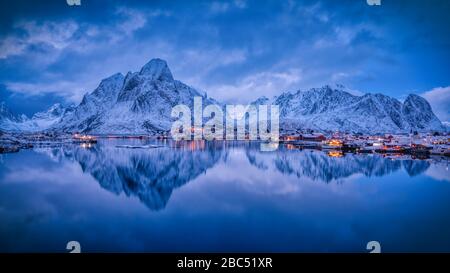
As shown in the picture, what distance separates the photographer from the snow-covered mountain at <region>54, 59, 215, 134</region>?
324 feet

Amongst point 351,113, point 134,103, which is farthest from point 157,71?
point 351,113

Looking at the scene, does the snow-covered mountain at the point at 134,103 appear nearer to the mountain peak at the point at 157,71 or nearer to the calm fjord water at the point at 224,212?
the mountain peak at the point at 157,71

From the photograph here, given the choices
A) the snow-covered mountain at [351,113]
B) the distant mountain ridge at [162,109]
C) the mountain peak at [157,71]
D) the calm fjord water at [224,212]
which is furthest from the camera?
the mountain peak at [157,71]

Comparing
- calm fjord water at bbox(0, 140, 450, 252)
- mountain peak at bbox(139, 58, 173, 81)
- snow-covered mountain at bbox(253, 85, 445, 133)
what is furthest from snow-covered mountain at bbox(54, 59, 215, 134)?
calm fjord water at bbox(0, 140, 450, 252)

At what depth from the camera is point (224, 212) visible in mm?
7883

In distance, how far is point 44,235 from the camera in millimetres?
6211

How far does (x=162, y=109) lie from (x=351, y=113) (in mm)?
69961

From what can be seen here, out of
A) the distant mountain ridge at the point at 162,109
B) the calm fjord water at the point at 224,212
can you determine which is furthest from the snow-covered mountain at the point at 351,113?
the calm fjord water at the point at 224,212

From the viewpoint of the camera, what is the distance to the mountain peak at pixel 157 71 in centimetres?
13125

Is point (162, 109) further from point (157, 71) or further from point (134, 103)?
point (157, 71)

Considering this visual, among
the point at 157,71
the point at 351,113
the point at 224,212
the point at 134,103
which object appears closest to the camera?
the point at 224,212
